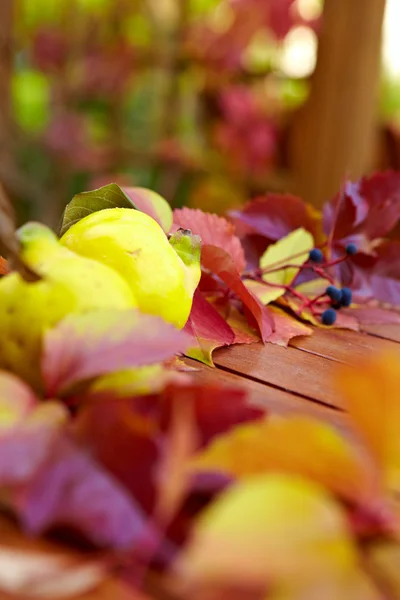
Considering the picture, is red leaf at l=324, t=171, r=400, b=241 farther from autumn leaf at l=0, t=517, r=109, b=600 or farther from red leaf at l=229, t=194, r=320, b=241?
autumn leaf at l=0, t=517, r=109, b=600

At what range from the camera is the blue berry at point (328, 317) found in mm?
781

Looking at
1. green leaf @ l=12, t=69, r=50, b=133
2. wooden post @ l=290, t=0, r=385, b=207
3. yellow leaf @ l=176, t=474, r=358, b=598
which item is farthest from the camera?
green leaf @ l=12, t=69, r=50, b=133

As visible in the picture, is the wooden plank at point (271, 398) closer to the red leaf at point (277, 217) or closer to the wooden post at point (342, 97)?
the red leaf at point (277, 217)

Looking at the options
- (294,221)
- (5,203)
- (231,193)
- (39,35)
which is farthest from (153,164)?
(5,203)

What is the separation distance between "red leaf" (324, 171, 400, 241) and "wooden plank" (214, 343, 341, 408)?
0.65 ft

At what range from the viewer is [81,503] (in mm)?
335

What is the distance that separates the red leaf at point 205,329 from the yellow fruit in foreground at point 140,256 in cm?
6

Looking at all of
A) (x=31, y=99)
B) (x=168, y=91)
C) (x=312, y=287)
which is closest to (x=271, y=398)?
(x=312, y=287)

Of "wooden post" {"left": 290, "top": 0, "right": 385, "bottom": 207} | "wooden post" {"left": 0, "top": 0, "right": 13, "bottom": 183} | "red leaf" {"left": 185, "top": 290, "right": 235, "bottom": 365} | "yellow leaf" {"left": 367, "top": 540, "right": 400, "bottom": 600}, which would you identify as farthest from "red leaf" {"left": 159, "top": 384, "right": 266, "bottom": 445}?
"wooden post" {"left": 0, "top": 0, "right": 13, "bottom": 183}

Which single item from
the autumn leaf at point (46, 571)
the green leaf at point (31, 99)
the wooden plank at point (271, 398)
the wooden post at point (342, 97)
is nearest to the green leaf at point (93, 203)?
the wooden plank at point (271, 398)

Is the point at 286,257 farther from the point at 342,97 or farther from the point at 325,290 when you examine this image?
the point at 342,97

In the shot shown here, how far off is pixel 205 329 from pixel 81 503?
13.8 inches

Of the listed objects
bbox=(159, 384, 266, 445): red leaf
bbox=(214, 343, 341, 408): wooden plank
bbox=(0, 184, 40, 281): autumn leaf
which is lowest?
bbox=(214, 343, 341, 408): wooden plank

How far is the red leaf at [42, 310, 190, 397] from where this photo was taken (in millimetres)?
431
